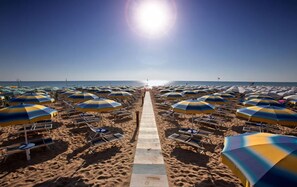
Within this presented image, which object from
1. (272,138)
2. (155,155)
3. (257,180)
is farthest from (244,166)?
(155,155)

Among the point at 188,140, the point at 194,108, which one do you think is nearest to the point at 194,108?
the point at 194,108

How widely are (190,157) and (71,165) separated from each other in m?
4.55

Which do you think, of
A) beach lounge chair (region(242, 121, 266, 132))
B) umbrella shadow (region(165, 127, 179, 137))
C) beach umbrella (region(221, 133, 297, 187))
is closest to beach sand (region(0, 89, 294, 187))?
umbrella shadow (region(165, 127, 179, 137))

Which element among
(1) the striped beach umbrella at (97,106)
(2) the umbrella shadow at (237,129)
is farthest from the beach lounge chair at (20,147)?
(2) the umbrella shadow at (237,129)

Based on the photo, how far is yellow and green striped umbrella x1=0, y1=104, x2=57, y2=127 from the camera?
4818mm

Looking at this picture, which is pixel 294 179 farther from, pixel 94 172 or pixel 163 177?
pixel 94 172

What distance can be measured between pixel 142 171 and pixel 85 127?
20.1ft

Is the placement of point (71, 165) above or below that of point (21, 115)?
below

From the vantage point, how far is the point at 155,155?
595 cm

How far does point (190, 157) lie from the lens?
6.07 m

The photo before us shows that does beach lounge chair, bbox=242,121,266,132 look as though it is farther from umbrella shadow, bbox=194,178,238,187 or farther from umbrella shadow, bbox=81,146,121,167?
umbrella shadow, bbox=81,146,121,167

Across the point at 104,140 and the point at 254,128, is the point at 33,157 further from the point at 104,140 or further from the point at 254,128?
the point at 254,128

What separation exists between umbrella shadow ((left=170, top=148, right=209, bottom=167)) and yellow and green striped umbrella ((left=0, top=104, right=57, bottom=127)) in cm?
528

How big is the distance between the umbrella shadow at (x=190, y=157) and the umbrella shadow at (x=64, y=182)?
3515mm
